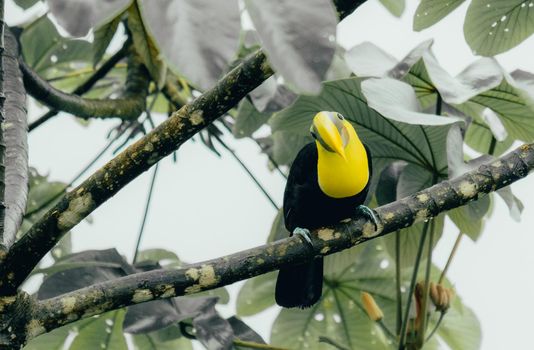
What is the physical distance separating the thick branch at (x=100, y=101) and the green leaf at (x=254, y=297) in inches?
19.9

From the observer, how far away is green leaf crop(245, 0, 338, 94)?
36 cm

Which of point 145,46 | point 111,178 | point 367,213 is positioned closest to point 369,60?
point 367,213

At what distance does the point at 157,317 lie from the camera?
1.36 m

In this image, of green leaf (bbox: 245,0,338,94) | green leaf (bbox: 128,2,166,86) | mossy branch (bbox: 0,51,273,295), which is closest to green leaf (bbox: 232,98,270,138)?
green leaf (bbox: 128,2,166,86)

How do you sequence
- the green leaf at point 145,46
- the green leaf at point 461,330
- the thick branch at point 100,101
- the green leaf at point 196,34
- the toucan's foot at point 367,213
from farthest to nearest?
the green leaf at point 461,330 → the green leaf at point 145,46 → the thick branch at point 100,101 → the toucan's foot at point 367,213 → the green leaf at point 196,34

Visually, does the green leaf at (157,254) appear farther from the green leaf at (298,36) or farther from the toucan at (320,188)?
the green leaf at (298,36)

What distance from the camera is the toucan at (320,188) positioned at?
50.7 inches

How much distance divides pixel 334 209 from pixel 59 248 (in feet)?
2.99

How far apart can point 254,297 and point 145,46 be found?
2.13ft

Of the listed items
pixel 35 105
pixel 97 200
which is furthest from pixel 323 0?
pixel 35 105

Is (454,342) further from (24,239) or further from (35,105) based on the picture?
(35,105)

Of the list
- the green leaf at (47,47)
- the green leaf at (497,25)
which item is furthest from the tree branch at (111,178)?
the green leaf at (47,47)

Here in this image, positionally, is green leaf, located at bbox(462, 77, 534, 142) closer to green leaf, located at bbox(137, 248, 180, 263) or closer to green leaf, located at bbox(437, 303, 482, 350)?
green leaf, located at bbox(437, 303, 482, 350)

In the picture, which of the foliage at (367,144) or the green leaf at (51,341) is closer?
the foliage at (367,144)
